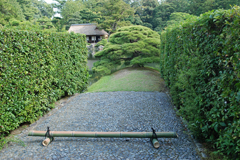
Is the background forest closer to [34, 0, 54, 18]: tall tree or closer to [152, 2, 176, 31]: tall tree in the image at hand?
[152, 2, 176, 31]: tall tree

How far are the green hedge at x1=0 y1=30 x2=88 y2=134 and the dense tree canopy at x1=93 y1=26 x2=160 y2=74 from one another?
5727mm

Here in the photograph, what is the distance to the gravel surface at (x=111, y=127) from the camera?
267 cm

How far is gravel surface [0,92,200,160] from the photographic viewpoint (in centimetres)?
267

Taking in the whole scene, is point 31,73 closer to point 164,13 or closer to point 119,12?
point 119,12

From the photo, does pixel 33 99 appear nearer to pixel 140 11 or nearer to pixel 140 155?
pixel 140 155

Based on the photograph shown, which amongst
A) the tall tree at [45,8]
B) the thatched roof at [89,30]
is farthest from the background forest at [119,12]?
the tall tree at [45,8]

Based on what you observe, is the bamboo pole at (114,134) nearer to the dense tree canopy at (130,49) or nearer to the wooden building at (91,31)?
the dense tree canopy at (130,49)

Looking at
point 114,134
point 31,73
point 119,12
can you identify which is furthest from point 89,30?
point 114,134

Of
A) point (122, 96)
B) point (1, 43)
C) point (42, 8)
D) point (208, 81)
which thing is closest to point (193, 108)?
point (208, 81)

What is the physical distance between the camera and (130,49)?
442 inches

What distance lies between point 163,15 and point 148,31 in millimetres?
19397

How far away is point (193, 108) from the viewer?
2750mm

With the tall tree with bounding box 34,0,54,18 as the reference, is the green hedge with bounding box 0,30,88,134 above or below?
below

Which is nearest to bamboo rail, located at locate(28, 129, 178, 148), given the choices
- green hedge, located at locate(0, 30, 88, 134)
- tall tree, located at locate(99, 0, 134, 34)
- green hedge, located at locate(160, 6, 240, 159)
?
green hedge, located at locate(160, 6, 240, 159)
